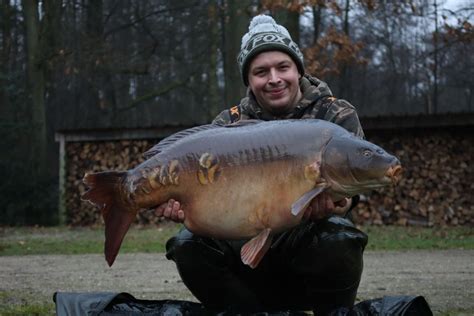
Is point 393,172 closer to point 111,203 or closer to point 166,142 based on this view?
point 166,142

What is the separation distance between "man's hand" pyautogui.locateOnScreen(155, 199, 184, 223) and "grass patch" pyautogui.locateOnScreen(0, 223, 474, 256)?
18.6 feet

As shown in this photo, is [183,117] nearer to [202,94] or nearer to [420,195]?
[202,94]

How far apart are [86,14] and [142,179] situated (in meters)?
17.9

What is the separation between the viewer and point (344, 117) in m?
3.35

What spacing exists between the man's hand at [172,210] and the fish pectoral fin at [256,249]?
0.30 metres

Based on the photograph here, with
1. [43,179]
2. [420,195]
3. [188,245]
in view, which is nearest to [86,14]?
[43,179]

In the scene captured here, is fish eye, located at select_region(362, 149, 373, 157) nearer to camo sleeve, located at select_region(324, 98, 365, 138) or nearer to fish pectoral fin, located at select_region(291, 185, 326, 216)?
fish pectoral fin, located at select_region(291, 185, 326, 216)

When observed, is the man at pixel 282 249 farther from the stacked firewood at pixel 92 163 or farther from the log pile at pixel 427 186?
the stacked firewood at pixel 92 163

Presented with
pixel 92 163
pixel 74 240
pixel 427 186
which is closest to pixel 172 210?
pixel 74 240

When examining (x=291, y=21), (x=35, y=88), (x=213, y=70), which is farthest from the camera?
(x=213, y=70)

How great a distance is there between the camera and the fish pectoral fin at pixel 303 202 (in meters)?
2.54

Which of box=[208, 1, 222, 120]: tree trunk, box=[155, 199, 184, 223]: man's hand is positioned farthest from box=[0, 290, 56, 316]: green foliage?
box=[208, 1, 222, 120]: tree trunk

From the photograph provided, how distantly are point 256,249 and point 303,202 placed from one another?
0.26 m

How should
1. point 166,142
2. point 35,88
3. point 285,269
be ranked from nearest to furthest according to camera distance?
point 166,142
point 285,269
point 35,88
